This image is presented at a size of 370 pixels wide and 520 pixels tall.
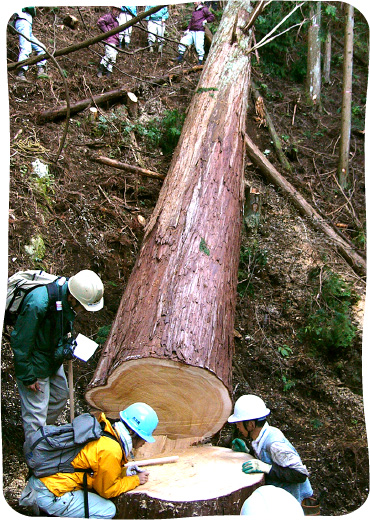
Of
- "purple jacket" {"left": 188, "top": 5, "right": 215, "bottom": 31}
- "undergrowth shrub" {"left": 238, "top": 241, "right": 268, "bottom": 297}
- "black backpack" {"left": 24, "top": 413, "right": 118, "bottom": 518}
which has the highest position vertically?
"purple jacket" {"left": 188, "top": 5, "right": 215, "bottom": 31}

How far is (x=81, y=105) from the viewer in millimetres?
5484

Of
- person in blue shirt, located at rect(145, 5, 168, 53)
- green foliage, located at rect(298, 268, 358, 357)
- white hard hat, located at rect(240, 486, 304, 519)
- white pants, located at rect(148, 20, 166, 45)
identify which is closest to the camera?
white hard hat, located at rect(240, 486, 304, 519)

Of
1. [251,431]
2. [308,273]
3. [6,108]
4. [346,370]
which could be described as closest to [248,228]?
[308,273]

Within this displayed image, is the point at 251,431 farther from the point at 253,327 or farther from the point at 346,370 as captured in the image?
the point at 253,327

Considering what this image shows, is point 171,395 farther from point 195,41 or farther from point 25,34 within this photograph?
point 195,41

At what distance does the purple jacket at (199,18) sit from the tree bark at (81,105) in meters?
1.09

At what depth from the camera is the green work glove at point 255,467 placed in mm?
2912

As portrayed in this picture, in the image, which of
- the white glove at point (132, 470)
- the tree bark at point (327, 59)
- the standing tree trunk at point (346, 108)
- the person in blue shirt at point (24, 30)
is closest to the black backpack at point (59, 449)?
the white glove at point (132, 470)

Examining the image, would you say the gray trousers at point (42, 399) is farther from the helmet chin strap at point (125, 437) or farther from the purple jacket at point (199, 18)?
the purple jacket at point (199, 18)

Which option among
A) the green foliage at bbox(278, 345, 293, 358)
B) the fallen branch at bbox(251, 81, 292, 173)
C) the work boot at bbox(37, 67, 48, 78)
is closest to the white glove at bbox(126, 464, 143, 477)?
the green foliage at bbox(278, 345, 293, 358)

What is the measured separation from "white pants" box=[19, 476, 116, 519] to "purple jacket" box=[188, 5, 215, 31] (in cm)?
500

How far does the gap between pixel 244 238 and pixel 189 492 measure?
8.82 feet

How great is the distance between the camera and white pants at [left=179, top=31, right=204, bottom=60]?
6.05 m

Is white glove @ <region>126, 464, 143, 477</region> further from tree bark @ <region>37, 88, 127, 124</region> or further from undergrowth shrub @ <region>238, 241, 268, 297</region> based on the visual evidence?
tree bark @ <region>37, 88, 127, 124</region>
